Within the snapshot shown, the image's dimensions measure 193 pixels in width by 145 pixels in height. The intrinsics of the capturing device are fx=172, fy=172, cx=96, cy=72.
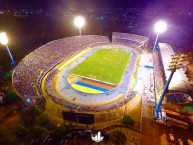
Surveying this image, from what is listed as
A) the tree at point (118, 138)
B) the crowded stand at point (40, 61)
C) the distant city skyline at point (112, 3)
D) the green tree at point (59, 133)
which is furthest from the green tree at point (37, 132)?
the distant city skyline at point (112, 3)

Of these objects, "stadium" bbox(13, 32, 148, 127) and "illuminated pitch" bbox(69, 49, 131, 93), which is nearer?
"stadium" bbox(13, 32, 148, 127)

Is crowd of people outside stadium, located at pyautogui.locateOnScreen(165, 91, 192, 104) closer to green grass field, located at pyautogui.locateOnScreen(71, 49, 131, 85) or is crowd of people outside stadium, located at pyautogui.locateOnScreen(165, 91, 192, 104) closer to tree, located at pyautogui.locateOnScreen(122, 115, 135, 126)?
tree, located at pyautogui.locateOnScreen(122, 115, 135, 126)

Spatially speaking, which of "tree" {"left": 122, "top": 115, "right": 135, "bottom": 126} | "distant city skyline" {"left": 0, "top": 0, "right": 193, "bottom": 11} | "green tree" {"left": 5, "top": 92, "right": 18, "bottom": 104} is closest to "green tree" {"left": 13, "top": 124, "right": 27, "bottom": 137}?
"green tree" {"left": 5, "top": 92, "right": 18, "bottom": 104}

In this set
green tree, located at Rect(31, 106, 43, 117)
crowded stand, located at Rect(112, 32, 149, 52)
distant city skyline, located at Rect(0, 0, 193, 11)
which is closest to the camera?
green tree, located at Rect(31, 106, 43, 117)

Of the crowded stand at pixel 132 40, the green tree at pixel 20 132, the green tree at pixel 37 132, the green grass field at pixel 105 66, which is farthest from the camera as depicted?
the crowded stand at pixel 132 40

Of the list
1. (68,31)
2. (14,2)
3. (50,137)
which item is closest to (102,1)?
(68,31)

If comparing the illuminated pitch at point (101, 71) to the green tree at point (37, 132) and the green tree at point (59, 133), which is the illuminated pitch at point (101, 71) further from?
the green tree at point (37, 132)

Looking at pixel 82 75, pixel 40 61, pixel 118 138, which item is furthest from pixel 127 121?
pixel 40 61
